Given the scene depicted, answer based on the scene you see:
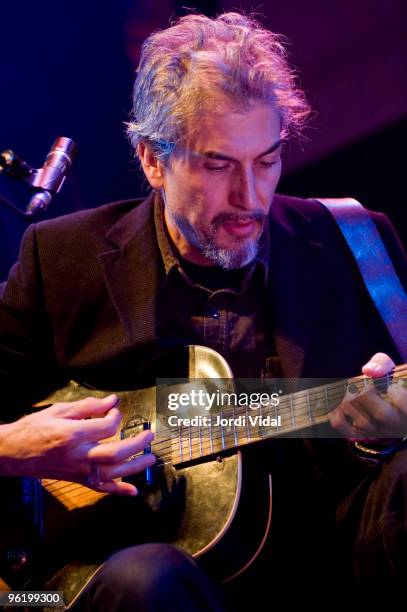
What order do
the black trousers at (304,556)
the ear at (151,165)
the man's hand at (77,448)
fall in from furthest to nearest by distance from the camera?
the ear at (151,165) → the man's hand at (77,448) → the black trousers at (304,556)

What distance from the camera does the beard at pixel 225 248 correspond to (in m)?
1.71

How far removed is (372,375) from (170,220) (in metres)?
0.86

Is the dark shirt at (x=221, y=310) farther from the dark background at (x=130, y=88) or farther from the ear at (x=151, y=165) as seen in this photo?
the dark background at (x=130, y=88)

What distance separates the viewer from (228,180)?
166cm

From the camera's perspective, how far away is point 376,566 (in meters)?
1.33

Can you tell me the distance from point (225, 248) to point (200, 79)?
46cm

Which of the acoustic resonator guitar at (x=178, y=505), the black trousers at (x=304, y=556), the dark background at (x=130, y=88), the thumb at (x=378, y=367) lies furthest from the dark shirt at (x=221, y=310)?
the dark background at (x=130, y=88)

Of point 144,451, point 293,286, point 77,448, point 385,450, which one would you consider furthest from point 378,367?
point 77,448

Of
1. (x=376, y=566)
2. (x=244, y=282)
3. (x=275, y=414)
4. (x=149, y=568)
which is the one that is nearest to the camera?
(x=149, y=568)

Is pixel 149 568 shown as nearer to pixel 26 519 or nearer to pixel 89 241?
pixel 26 519

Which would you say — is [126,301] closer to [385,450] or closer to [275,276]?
[275,276]

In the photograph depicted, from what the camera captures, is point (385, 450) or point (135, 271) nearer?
point (385, 450)

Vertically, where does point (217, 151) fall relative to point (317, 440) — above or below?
above

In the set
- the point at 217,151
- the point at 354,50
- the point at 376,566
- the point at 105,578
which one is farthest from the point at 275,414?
the point at 354,50
